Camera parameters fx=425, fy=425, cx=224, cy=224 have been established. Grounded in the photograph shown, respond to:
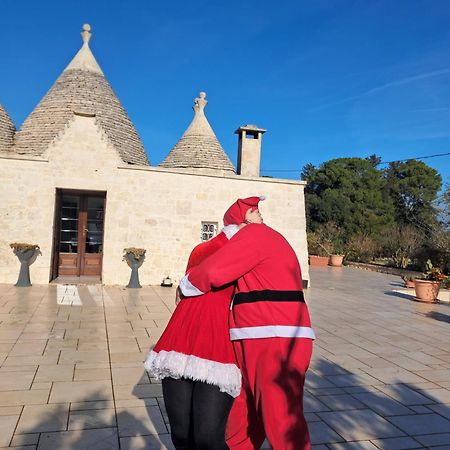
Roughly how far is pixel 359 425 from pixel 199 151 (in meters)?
12.3

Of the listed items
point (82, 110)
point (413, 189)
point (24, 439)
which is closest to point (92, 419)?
point (24, 439)

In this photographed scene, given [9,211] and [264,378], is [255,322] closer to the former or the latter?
[264,378]

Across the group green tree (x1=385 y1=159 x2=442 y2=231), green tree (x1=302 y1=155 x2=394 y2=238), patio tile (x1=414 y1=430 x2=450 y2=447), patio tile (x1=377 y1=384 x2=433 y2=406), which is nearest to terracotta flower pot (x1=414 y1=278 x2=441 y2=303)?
patio tile (x1=377 y1=384 x2=433 y2=406)

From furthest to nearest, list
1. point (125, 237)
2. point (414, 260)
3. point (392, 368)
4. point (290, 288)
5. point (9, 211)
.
Result: point (414, 260)
point (125, 237)
point (9, 211)
point (392, 368)
point (290, 288)

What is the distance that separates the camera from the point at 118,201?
11.4 meters

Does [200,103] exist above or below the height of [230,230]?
above

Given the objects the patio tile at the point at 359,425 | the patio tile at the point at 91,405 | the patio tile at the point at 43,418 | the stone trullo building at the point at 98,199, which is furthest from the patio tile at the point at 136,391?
the stone trullo building at the point at 98,199

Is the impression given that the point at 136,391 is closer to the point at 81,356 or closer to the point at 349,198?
the point at 81,356

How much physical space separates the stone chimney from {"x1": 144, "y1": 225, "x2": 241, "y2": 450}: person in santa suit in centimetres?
1333

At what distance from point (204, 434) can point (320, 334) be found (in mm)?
5038

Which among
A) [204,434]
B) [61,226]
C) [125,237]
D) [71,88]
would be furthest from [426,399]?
[71,88]

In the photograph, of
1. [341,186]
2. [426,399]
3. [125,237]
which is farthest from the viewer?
[341,186]

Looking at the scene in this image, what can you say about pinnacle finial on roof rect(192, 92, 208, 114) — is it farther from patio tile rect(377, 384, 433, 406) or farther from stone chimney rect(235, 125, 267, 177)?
patio tile rect(377, 384, 433, 406)

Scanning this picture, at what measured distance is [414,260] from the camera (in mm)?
20969
